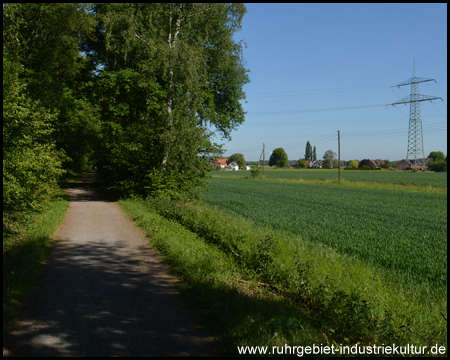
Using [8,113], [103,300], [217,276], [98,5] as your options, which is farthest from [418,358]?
[98,5]

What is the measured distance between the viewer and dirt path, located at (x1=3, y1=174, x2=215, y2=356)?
383 cm

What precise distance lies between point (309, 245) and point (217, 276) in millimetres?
3633

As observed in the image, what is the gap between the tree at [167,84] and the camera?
17.5 metres

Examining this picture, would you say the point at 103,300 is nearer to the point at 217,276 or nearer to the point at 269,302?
the point at 217,276

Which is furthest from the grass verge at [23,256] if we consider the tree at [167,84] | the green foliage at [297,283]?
the tree at [167,84]

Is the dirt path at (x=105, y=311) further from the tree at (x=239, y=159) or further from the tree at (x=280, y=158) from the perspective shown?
the tree at (x=280, y=158)

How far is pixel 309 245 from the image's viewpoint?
898 cm

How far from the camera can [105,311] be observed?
15.6ft

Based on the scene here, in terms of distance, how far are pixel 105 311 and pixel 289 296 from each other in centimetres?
290

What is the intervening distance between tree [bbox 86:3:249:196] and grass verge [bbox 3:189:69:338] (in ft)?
23.3

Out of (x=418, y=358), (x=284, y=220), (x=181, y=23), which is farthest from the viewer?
(x=181, y=23)

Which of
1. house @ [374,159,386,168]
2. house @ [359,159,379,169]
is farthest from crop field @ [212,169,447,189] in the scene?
house @ [359,159,379,169]

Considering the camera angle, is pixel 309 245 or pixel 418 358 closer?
pixel 418 358

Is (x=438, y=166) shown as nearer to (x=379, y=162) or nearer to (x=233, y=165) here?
(x=379, y=162)
